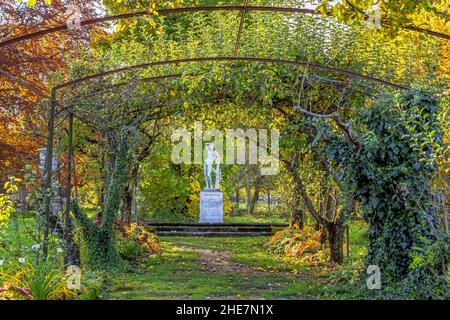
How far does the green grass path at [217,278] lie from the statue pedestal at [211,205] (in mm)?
6216

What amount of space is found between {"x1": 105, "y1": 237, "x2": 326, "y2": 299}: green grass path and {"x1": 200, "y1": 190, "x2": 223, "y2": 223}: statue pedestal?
6.22 meters

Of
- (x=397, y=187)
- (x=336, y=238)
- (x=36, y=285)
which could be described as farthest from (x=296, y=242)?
(x=36, y=285)

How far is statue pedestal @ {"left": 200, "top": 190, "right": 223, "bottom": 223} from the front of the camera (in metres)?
18.2

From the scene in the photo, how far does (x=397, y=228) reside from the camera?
587 centimetres

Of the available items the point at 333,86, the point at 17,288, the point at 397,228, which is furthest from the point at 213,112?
the point at 17,288

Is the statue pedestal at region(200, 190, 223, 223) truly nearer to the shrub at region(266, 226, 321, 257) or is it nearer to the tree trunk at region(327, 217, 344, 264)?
the shrub at region(266, 226, 321, 257)

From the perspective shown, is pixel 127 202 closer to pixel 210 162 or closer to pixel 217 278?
pixel 217 278

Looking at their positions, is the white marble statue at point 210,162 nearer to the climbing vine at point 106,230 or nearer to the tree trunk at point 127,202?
the tree trunk at point 127,202

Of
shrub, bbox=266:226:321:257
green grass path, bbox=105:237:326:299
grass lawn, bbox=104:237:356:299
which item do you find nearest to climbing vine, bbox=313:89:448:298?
grass lawn, bbox=104:237:356:299

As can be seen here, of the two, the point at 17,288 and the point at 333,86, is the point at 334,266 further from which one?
the point at 17,288

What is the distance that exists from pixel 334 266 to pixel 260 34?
440cm

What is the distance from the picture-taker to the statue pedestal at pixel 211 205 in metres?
18.2

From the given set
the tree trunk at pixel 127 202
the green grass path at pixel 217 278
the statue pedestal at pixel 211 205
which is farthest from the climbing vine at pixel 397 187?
the statue pedestal at pixel 211 205
